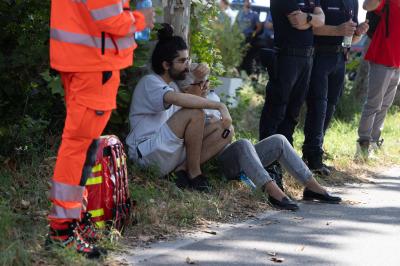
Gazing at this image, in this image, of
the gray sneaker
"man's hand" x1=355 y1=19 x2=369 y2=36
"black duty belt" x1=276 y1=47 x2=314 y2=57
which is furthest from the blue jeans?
the gray sneaker

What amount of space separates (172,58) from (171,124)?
585 mm

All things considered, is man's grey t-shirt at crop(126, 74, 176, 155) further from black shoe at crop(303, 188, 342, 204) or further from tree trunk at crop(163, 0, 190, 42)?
black shoe at crop(303, 188, 342, 204)

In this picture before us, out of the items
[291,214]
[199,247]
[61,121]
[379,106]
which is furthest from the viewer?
[379,106]

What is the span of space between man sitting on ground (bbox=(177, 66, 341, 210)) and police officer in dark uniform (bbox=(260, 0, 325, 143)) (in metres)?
0.59

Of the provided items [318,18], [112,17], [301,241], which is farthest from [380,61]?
[112,17]

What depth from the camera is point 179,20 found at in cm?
686

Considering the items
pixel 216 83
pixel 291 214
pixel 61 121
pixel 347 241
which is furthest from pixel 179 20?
pixel 347 241

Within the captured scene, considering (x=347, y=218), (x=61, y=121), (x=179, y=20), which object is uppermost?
(x=179, y=20)

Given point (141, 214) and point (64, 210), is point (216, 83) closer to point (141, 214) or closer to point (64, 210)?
point (141, 214)

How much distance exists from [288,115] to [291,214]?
1.48 meters

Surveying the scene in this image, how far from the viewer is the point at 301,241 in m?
5.32

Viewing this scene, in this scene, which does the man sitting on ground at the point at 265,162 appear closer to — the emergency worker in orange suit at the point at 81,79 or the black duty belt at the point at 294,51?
the black duty belt at the point at 294,51

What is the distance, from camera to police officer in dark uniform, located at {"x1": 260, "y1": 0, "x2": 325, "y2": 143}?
687cm

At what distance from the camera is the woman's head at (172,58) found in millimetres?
6285
